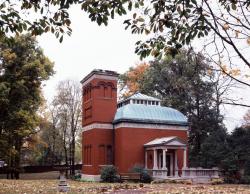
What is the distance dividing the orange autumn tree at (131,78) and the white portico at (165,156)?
17369 mm

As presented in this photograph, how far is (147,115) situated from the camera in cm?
4134

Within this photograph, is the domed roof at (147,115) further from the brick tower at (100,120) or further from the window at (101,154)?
the window at (101,154)

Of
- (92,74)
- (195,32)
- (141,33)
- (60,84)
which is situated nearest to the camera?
(195,32)

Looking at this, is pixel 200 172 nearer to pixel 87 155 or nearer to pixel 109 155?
pixel 109 155

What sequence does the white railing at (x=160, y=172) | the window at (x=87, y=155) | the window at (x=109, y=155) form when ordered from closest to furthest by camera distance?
the white railing at (x=160, y=172)
the window at (x=109, y=155)
the window at (x=87, y=155)

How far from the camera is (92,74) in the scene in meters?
41.3

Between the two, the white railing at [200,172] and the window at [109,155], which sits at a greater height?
the window at [109,155]

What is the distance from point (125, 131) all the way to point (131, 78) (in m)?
19.9

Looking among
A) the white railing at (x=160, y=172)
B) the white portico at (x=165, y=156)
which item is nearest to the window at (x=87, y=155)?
the white portico at (x=165, y=156)

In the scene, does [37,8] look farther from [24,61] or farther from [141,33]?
[24,61]

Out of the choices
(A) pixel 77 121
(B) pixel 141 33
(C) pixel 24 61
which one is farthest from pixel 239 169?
(B) pixel 141 33

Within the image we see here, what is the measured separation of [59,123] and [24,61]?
24667 mm

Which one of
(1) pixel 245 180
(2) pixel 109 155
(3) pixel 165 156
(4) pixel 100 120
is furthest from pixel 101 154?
(1) pixel 245 180

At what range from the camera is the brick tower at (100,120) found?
40250mm
